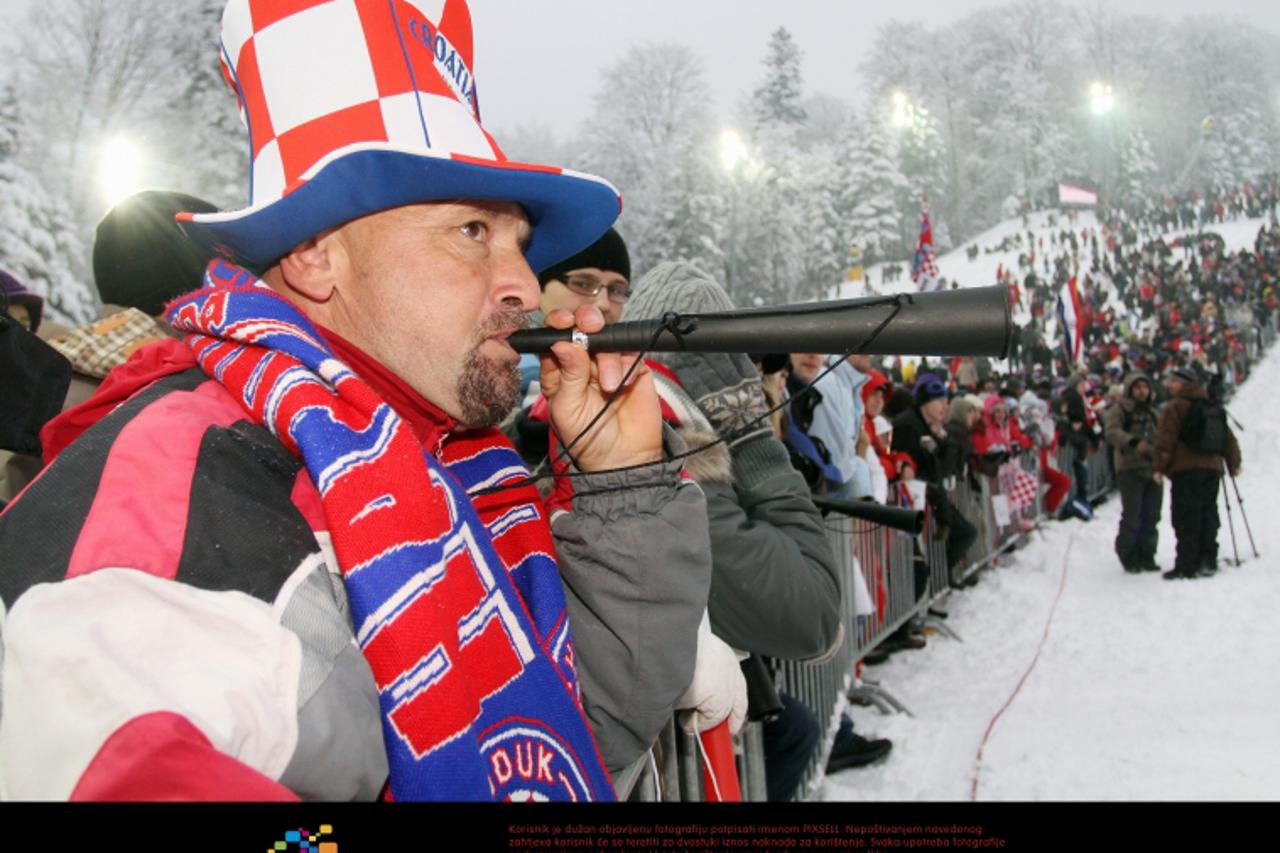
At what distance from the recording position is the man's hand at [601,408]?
66.7 inches

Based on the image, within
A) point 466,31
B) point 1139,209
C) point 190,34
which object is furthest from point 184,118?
point 1139,209

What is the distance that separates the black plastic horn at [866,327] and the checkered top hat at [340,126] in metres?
0.32

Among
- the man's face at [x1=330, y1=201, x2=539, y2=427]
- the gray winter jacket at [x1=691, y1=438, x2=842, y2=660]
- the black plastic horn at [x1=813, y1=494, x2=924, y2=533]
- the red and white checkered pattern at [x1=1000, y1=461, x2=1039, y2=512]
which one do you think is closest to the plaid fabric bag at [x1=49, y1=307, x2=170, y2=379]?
the man's face at [x1=330, y1=201, x2=539, y2=427]

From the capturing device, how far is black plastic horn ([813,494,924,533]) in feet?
10.1

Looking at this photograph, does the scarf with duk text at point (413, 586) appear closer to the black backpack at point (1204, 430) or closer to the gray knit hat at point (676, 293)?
the gray knit hat at point (676, 293)

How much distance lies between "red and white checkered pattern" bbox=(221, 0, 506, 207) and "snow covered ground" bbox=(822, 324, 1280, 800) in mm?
3964

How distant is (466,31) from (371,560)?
118 cm

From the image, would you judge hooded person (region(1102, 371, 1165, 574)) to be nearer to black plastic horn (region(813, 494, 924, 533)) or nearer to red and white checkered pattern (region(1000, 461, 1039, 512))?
red and white checkered pattern (region(1000, 461, 1039, 512))

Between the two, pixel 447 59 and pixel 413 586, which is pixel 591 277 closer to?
pixel 447 59

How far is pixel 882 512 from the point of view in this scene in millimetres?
3184

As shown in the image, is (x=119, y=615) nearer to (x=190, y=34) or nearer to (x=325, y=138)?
(x=325, y=138)

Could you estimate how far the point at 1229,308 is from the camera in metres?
26.7

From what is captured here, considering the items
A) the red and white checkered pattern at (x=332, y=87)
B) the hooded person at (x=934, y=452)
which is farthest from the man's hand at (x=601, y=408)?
the hooded person at (x=934, y=452)

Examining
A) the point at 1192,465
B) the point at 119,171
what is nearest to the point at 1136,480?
the point at 1192,465
